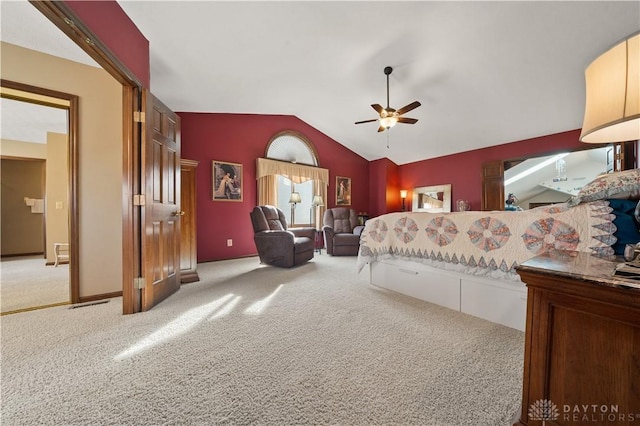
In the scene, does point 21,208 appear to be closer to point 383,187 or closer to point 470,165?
point 383,187

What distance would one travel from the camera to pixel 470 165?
5652 mm

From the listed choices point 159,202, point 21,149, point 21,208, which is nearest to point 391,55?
point 159,202

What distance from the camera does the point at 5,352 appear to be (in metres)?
1.50

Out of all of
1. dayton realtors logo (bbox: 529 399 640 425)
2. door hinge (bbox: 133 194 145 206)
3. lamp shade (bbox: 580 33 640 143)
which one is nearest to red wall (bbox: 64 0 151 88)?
door hinge (bbox: 133 194 145 206)

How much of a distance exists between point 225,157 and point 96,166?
7.98ft

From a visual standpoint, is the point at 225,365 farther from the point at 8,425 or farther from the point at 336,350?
the point at 8,425

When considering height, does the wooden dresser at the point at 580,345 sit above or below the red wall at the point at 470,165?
below

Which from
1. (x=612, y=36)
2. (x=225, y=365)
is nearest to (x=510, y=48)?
(x=612, y=36)

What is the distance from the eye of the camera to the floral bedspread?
1.49 meters

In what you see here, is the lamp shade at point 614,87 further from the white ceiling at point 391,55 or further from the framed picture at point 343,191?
the framed picture at point 343,191

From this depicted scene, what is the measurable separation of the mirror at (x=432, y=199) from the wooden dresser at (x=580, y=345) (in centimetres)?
572

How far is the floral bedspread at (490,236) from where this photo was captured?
4.88ft

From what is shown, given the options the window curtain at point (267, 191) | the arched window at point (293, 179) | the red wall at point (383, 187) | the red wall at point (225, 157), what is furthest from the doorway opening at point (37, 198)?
the red wall at point (383, 187)

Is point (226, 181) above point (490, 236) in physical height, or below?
above
